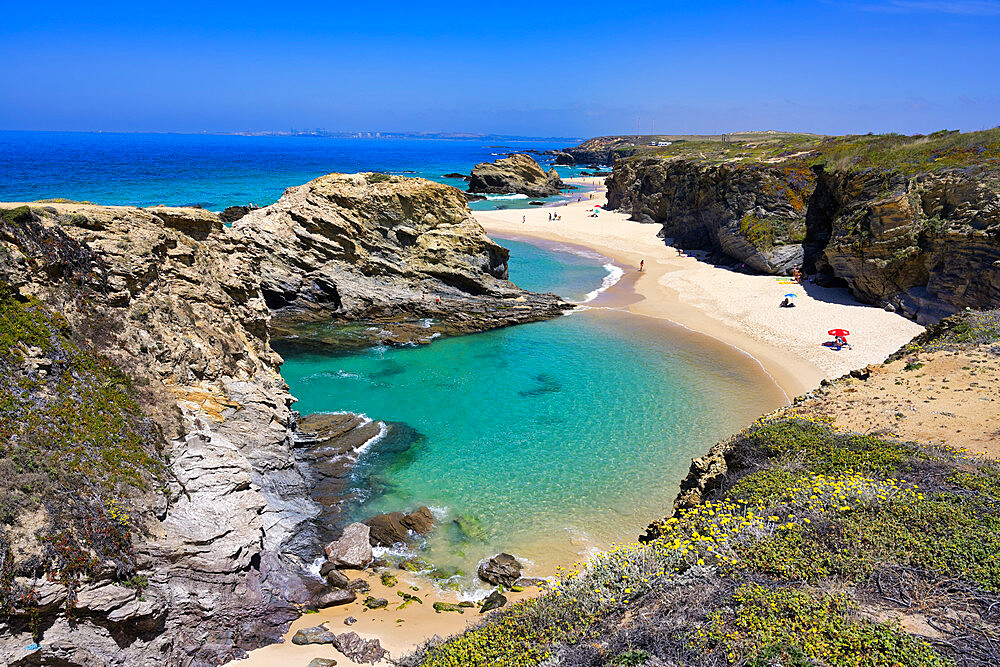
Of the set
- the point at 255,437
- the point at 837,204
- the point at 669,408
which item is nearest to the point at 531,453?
the point at 669,408

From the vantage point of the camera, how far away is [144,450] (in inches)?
473

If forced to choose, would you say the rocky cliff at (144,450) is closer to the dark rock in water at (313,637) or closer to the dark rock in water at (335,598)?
the dark rock in water at (335,598)

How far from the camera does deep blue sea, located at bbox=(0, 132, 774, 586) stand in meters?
15.5

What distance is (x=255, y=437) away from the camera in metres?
15.5

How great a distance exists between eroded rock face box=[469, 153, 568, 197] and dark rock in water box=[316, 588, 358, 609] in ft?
285

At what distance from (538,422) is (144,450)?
1299cm

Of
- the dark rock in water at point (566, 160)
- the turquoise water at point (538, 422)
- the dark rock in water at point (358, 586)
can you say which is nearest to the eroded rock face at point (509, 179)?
the turquoise water at point (538, 422)

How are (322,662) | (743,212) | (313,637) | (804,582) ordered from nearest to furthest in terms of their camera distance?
(804,582) → (322,662) → (313,637) → (743,212)

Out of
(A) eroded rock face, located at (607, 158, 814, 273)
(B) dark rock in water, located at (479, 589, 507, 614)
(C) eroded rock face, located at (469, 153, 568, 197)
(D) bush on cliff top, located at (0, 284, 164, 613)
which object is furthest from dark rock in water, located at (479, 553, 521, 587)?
(C) eroded rock face, located at (469, 153, 568, 197)

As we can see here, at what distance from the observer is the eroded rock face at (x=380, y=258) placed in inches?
1180

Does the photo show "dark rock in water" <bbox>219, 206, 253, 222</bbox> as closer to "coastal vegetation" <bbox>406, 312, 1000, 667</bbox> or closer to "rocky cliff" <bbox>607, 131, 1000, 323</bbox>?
"rocky cliff" <bbox>607, 131, 1000, 323</bbox>

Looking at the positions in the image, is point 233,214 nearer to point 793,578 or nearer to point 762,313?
point 762,313

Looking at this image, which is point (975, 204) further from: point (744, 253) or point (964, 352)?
point (964, 352)

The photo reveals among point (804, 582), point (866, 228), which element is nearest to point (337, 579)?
point (804, 582)
